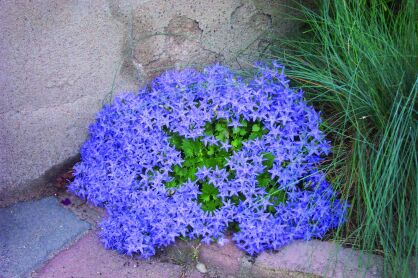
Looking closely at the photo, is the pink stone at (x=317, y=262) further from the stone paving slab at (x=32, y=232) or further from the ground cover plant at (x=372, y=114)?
the stone paving slab at (x=32, y=232)

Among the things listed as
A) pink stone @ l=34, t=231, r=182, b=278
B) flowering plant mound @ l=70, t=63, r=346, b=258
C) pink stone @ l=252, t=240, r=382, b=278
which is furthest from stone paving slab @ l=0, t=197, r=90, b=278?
pink stone @ l=252, t=240, r=382, b=278

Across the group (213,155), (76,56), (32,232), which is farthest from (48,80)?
(213,155)

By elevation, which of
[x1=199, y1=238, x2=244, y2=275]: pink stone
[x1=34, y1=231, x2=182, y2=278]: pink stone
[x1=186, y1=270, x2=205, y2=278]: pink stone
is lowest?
[x1=34, y1=231, x2=182, y2=278]: pink stone

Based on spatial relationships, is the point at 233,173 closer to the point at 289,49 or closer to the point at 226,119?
the point at 226,119

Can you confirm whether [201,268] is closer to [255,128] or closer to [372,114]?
[255,128]

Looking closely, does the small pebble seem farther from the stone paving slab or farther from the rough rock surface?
the rough rock surface

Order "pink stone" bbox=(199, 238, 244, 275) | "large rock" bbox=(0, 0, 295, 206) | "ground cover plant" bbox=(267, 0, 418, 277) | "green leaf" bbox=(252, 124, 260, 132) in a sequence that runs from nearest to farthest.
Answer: "ground cover plant" bbox=(267, 0, 418, 277)
"pink stone" bbox=(199, 238, 244, 275)
"green leaf" bbox=(252, 124, 260, 132)
"large rock" bbox=(0, 0, 295, 206)

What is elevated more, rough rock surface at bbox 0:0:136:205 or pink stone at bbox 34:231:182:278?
rough rock surface at bbox 0:0:136:205

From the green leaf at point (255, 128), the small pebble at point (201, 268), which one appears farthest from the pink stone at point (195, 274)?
the green leaf at point (255, 128)
